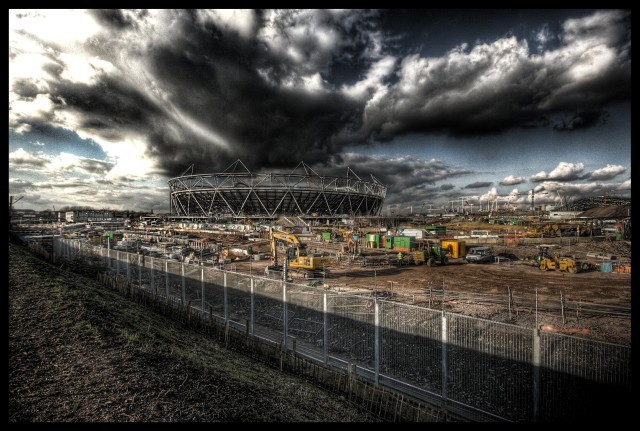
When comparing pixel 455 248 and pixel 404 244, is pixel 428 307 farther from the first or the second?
pixel 404 244

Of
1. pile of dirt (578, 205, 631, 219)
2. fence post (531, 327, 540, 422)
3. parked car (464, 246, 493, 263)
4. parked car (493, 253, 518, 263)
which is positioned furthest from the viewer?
pile of dirt (578, 205, 631, 219)

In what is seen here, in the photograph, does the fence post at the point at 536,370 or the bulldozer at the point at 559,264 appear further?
the bulldozer at the point at 559,264

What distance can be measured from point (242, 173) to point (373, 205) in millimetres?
46228

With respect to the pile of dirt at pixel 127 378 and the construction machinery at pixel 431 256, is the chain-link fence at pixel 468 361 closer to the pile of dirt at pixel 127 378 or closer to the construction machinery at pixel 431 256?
the pile of dirt at pixel 127 378

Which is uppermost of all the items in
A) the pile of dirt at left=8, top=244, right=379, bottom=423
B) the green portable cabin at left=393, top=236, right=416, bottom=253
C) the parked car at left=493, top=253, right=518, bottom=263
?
the pile of dirt at left=8, top=244, right=379, bottom=423

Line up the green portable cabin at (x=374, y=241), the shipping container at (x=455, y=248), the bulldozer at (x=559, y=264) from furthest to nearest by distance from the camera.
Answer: the green portable cabin at (x=374, y=241)
the shipping container at (x=455, y=248)
the bulldozer at (x=559, y=264)

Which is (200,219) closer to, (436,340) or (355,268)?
(355,268)

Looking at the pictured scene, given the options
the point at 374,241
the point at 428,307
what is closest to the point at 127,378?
the point at 428,307

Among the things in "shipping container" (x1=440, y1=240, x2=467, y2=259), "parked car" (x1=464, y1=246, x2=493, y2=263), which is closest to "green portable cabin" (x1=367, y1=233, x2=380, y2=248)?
"shipping container" (x1=440, y1=240, x2=467, y2=259)

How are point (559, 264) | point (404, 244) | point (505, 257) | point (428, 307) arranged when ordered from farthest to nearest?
1. point (404, 244)
2. point (505, 257)
3. point (559, 264)
4. point (428, 307)

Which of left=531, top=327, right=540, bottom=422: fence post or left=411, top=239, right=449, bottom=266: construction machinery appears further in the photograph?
left=411, top=239, right=449, bottom=266: construction machinery

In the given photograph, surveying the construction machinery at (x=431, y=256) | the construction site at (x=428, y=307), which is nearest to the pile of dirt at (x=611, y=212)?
the construction site at (x=428, y=307)

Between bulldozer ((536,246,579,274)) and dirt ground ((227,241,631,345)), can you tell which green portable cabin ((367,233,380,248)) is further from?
bulldozer ((536,246,579,274))

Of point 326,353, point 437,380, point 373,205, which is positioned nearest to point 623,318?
point 437,380
